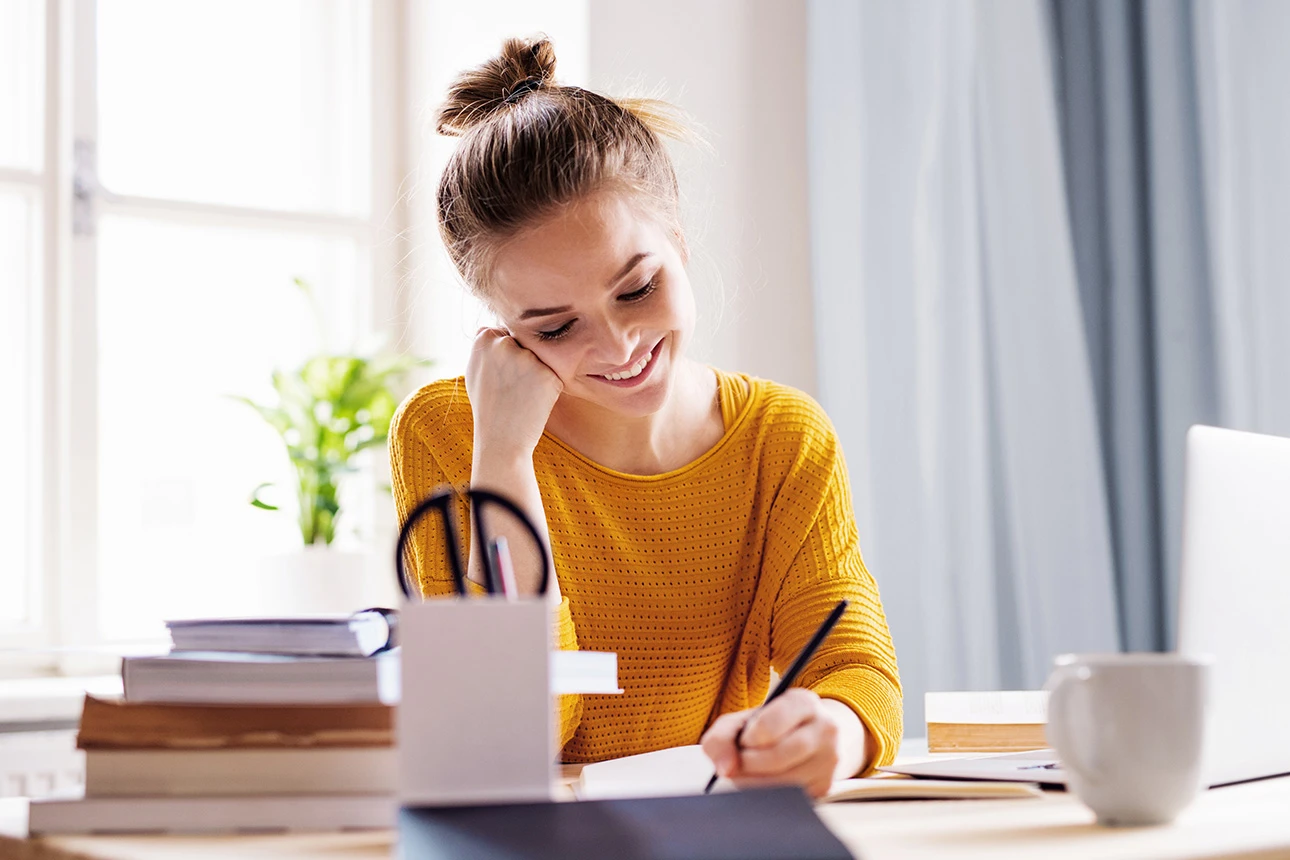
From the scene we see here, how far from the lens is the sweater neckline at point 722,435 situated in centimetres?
145

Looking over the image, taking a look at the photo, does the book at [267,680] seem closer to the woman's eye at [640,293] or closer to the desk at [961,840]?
the desk at [961,840]

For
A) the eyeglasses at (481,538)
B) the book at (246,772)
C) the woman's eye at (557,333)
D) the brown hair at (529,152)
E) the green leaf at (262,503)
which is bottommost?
the book at (246,772)

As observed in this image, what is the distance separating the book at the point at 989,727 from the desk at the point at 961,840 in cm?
34

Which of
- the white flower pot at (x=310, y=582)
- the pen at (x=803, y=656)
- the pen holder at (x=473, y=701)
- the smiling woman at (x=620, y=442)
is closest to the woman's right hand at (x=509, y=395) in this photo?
the smiling woman at (x=620, y=442)

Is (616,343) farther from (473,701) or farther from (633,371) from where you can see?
(473,701)

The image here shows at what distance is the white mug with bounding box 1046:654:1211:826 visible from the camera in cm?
72

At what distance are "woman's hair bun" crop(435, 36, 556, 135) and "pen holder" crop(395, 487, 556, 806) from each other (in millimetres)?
894

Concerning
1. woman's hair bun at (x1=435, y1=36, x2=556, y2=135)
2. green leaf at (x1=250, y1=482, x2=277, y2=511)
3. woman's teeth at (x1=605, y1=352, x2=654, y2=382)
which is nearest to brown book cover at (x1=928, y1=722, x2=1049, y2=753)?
woman's teeth at (x1=605, y1=352, x2=654, y2=382)

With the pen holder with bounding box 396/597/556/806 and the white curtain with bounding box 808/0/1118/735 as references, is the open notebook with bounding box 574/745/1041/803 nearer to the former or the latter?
the pen holder with bounding box 396/597/556/806

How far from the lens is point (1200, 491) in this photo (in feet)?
2.86

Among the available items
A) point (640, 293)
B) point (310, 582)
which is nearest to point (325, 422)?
point (310, 582)

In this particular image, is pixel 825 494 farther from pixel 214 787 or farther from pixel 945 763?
pixel 214 787

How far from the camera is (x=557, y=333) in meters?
1.31

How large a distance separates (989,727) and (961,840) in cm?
49
